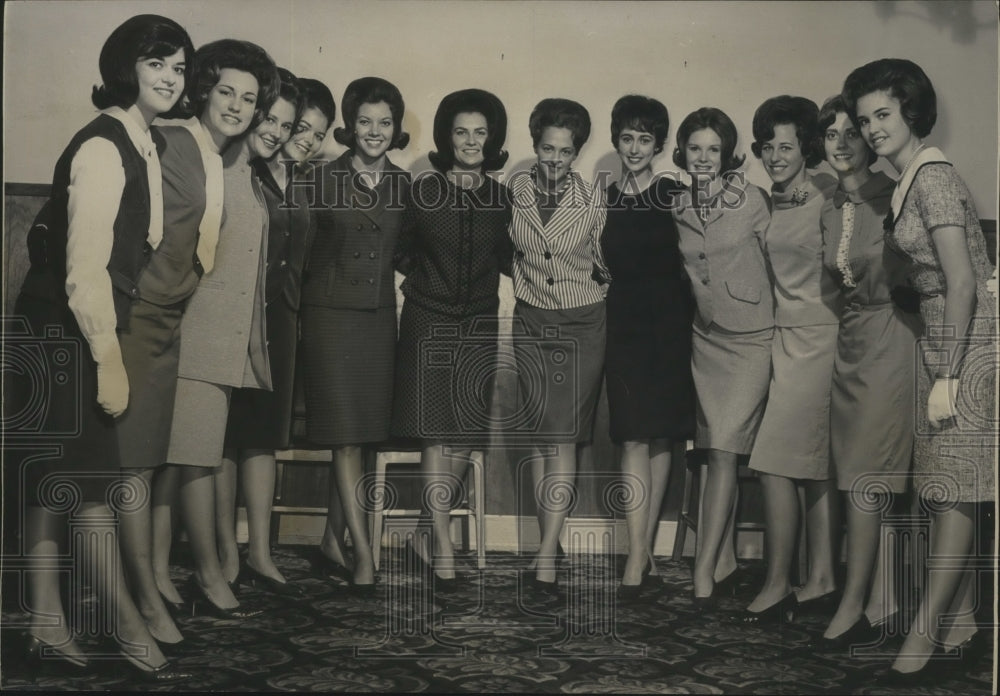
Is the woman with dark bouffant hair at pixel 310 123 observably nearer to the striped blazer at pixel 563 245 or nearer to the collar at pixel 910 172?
the striped blazer at pixel 563 245

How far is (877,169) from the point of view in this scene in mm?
3414

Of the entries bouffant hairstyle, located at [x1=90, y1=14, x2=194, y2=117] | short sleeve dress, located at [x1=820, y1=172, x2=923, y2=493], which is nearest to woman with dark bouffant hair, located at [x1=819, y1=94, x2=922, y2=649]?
short sleeve dress, located at [x1=820, y1=172, x2=923, y2=493]

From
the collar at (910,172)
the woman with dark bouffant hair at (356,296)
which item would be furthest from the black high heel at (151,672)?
the collar at (910,172)

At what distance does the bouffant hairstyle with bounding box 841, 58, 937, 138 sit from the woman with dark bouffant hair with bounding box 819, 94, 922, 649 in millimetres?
49

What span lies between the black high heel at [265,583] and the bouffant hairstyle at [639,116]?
1.64m

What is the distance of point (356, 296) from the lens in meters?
3.44

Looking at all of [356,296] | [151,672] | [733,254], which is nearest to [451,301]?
[356,296]

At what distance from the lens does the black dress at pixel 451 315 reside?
344 cm

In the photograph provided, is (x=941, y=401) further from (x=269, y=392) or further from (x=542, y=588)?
(x=269, y=392)

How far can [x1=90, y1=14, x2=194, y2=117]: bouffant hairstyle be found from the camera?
3340 mm

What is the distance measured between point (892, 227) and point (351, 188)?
5.14ft

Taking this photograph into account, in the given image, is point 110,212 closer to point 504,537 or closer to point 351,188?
point 351,188

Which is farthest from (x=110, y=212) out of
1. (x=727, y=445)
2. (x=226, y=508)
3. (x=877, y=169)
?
(x=877, y=169)

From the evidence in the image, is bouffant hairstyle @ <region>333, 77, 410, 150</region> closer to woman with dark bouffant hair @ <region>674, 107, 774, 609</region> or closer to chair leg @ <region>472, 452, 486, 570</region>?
woman with dark bouffant hair @ <region>674, 107, 774, 609</region>
